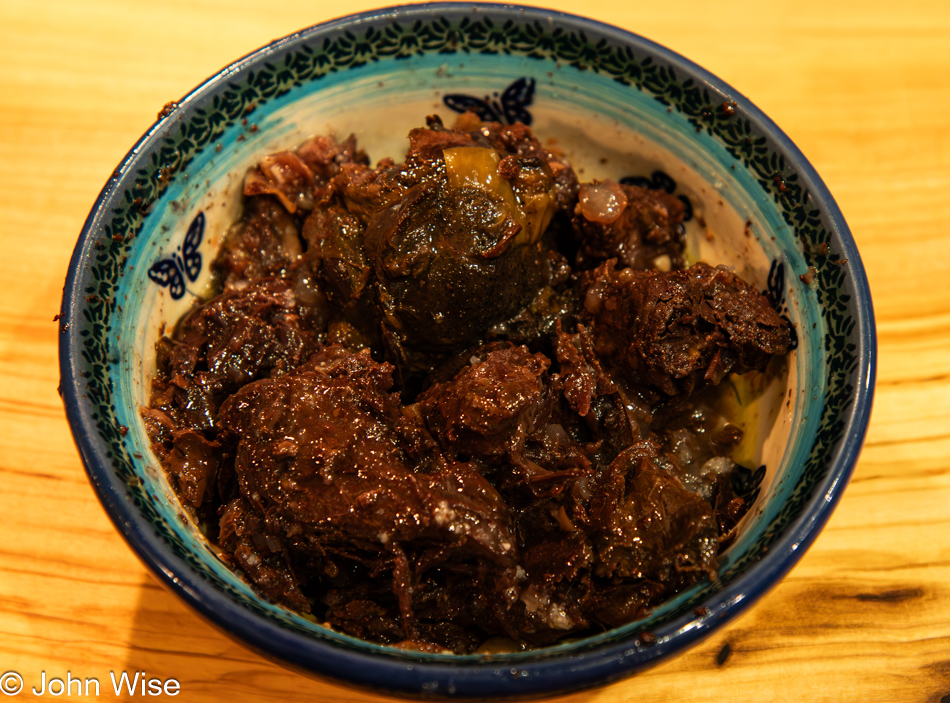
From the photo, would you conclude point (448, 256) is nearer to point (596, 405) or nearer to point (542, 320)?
point (542, 320)

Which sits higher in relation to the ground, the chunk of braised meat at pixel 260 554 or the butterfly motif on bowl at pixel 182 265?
the butterfly motif on bowl at pixel 182 265

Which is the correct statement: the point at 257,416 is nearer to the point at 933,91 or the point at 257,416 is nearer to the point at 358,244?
the point at 358,244

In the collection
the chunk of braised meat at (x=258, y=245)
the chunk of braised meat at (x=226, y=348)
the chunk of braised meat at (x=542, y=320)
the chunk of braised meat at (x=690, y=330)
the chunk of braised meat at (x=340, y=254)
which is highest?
the chunk of braised meat at (x=690, y=330)

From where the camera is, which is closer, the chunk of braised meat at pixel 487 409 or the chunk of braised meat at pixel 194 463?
the chunk of braised meat at pixel 487 409

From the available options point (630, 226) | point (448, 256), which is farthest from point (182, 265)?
point (630, 226)

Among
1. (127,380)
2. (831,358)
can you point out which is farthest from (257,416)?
(831,358)

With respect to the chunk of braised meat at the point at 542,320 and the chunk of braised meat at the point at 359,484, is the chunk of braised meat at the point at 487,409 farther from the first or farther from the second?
the chunk of braised meat at the point at 542,320

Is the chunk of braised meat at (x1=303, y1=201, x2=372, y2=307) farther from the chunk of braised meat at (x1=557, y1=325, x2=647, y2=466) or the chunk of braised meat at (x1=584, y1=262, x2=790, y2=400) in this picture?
the chunk of braised meat at (x1=584, y1=262, x2=790, y2=400)

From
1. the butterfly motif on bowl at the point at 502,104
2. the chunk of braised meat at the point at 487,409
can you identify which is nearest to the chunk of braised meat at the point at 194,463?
the chunk of braised meat at the point at 487,409
